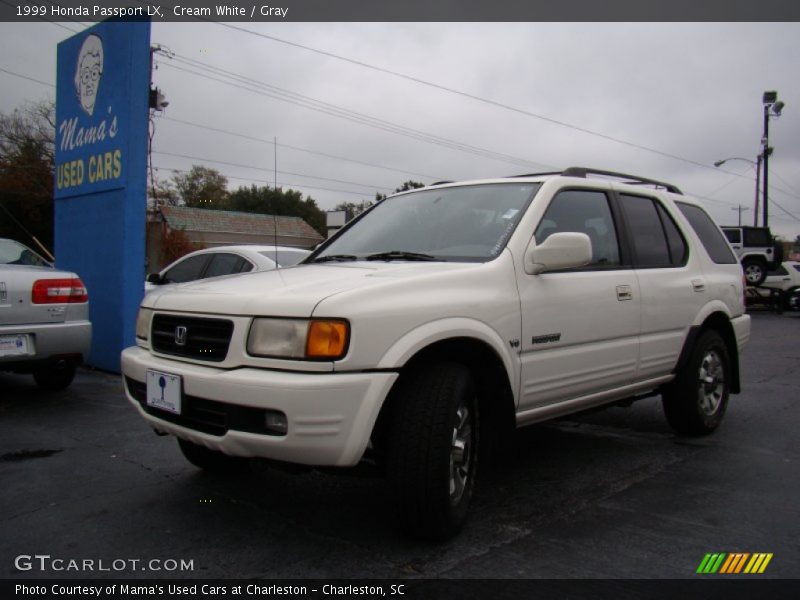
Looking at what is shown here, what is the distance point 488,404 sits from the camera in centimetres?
321

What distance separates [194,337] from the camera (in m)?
2.95

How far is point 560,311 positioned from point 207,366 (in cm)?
179

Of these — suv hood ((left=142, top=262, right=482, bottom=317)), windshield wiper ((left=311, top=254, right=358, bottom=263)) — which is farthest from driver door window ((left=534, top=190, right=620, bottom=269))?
windshield wiper ((left=311, top=254, right=358, bottom=263))

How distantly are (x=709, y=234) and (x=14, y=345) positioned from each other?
5.67 m

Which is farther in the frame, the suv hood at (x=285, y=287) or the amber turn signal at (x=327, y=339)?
the suv hood at (x=285, y=287)

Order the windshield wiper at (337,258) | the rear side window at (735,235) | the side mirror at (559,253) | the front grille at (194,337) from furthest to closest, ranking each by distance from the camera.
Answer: the rear side window at (735,235), the windshield wiper at (337,258), the side mirror at (559,253), the front grille at (194,337)

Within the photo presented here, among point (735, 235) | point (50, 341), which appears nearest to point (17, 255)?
point (50, 341)

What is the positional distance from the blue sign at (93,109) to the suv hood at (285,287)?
455 centimetres

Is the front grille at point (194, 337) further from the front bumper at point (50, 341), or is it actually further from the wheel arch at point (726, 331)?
the wheel arch at point (726, 331)

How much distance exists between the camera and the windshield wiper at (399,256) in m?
3.42

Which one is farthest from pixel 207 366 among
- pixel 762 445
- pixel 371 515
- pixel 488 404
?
pixel 762 445

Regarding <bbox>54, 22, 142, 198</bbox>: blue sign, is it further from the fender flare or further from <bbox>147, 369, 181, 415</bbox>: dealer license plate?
the fender flare

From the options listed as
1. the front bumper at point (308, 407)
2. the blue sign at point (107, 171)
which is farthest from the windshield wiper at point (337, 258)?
the blue sign at point (107, 171)

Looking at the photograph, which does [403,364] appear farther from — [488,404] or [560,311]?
[560,311]
